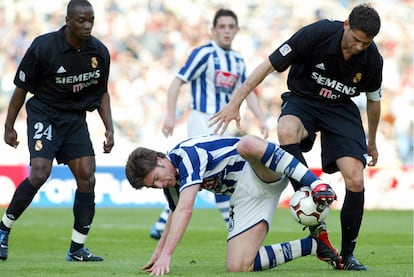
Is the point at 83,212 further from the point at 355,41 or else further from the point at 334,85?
the point at 355,41

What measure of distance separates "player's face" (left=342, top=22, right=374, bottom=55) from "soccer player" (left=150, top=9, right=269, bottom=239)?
4028 millimetres

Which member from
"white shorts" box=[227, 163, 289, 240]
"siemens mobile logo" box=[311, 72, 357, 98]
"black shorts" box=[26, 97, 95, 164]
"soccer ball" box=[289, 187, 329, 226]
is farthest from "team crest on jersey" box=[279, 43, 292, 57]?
"black shorts" box=[26, 97, 95, 164]

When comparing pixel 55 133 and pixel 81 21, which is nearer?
pixel 81 21

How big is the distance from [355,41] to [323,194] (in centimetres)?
123

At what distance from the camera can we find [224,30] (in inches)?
436

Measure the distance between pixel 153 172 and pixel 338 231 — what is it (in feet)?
20.8

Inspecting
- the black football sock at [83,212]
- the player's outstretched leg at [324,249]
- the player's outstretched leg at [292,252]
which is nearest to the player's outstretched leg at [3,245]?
the black football sock at [83,212]

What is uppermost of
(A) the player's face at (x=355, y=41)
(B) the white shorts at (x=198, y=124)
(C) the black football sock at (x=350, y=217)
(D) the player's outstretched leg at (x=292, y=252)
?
(A) the player's face at (x=355, y=41)

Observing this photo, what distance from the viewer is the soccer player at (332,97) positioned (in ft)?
23.2

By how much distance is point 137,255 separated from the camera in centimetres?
879

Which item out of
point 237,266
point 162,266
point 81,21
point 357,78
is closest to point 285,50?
point 357,78

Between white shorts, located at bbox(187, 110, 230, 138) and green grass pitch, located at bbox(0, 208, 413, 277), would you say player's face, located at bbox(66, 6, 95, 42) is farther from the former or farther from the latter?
white shorts, located at bbox(187, 110, 230, 138)

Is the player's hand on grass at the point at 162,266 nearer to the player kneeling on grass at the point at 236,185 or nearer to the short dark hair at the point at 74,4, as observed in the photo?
the player kneeling on grass at the point at 236,185

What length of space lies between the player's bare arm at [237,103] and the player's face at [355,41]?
1.96 feet
